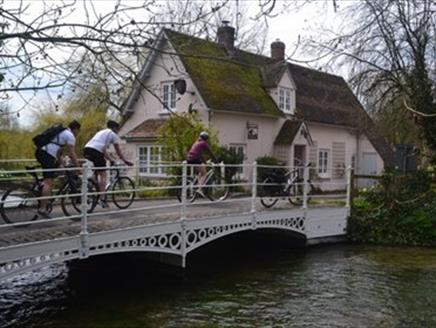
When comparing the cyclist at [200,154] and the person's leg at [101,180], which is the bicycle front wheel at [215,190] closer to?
the cyclist at [200,154]

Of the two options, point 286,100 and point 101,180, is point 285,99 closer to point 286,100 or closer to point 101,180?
point 286,100

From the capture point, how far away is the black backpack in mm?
10148

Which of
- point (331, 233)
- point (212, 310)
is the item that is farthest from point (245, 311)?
point (331, 233)

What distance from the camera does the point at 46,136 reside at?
10.2 metres

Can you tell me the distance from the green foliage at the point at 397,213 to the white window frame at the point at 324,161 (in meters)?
10.5

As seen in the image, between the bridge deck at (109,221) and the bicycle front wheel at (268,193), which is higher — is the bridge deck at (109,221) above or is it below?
below

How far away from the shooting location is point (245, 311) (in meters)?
9.73

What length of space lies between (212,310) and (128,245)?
77.5 inches

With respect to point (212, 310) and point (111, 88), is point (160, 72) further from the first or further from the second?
point (111, 88)

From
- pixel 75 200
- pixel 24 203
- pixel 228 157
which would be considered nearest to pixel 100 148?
pixel 75 200

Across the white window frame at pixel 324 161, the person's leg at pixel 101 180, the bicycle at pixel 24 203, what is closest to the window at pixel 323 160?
the white window frame at pixel 324 161

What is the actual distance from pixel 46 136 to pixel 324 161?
71.3ft

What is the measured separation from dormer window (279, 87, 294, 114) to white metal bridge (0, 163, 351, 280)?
10901 mm

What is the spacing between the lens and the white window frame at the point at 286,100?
27.6 metres
